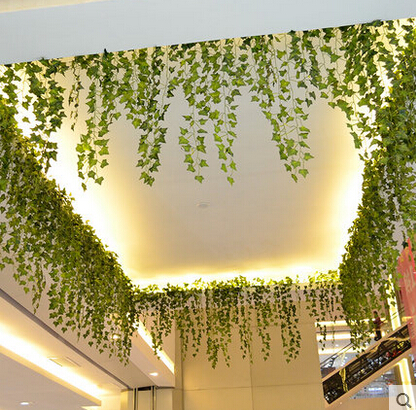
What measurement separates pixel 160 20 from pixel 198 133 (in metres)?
1.85

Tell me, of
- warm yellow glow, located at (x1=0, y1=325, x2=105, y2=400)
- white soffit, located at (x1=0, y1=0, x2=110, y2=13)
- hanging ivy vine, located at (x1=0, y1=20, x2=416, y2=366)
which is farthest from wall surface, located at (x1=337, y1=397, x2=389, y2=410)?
white soffit, located at (x1=0, y1=0, x2=110, y2=13)

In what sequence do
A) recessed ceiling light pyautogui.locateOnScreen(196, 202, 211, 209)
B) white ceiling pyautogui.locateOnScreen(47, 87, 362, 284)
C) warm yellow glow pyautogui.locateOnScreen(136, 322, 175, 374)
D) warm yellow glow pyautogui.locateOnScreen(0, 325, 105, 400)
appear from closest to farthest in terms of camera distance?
white ceiling pyautogui.locateOnScreen(47, 87, 362, 284) → recessed ceiling light pyautogui.locateOnScreen(196, 202, 211, 209) → warm yellow glow pyautogui.locateOnScreen(0, 325, 105, 400) → warm yellow glow pyautogui.locateOnScreen(136, 322, 175, 374)

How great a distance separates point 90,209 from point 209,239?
4.72 feet

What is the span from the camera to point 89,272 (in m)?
5.46

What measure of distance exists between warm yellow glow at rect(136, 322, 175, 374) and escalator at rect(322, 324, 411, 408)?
3705 mm

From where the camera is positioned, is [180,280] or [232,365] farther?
[232,365]

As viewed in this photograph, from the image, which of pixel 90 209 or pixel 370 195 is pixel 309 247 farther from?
pixel 90 209

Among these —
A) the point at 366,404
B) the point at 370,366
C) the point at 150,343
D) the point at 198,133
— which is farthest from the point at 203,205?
the point at 366,404

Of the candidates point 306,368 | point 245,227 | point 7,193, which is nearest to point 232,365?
point 306,368

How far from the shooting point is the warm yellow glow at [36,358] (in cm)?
579

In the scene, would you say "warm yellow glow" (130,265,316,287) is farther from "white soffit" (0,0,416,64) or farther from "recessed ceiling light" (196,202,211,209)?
"white soffit" (0,0,416,64)

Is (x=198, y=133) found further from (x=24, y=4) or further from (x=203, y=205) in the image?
(x=24, y=4)

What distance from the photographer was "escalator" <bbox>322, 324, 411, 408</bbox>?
11.4 metres

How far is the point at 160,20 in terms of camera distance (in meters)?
2.46
